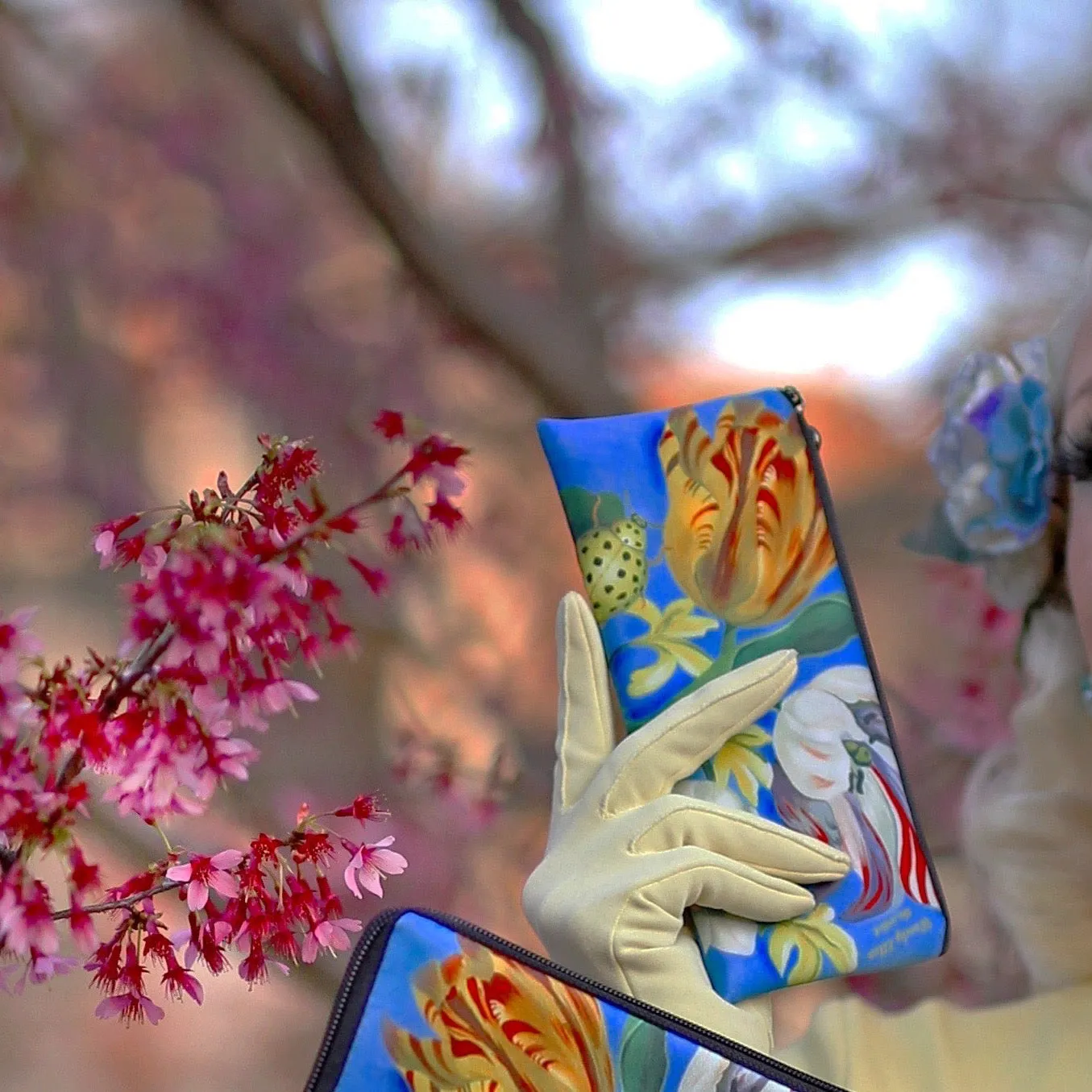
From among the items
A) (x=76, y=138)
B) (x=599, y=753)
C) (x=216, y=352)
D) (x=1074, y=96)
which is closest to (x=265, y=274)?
(x=216, y=352)

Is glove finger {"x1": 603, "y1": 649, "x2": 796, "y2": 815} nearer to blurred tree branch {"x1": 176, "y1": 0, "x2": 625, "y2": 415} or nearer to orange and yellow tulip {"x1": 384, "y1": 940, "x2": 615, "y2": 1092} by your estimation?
orange and yellow tulip {"x1": 384, "y1": 940, "x2": 615, "y2": 1092}

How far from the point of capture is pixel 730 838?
28.3 inches

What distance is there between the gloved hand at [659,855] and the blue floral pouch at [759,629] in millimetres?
20

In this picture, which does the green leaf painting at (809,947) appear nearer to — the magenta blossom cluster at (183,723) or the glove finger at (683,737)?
the glove finger at (683,737)

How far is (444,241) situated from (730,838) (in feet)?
2.54

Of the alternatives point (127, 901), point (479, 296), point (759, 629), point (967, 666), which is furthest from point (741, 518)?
point (967, 666)

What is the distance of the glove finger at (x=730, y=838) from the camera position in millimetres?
716

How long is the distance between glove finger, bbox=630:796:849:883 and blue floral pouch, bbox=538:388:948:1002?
0.03 metres

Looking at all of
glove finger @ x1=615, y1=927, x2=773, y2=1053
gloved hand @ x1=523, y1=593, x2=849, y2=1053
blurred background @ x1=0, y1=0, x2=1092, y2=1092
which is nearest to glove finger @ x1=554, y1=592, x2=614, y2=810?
gloved hand @ x1=523, y1=593, x2=849, y2=1053

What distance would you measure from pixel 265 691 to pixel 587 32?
0.97m

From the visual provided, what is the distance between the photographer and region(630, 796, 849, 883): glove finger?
0.72m

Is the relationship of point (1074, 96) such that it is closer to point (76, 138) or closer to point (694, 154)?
point (694, 154)

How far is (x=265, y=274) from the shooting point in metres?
1.22

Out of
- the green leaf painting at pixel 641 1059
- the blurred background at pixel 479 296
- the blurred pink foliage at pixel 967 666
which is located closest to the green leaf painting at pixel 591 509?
the green leaf painting at pixel 641 1059
